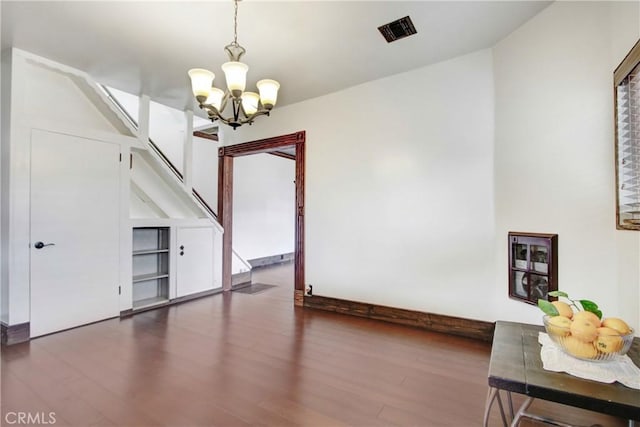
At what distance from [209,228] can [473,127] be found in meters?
3.99

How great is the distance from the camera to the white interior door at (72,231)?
3117mm

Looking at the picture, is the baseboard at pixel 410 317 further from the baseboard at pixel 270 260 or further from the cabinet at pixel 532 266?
the baseboard at pixel 270 260

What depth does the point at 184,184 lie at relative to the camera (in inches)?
185

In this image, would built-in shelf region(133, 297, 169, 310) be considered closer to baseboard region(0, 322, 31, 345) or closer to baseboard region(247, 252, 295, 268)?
baseboard region(0, 322, 31, 345)

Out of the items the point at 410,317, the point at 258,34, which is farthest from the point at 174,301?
the point at 258,34

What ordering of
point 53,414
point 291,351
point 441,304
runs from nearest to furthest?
point 53,414, point 291,351, point 441,304

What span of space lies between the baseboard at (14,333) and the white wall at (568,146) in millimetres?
4658

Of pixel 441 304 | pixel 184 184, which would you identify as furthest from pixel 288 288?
pixel 441 304

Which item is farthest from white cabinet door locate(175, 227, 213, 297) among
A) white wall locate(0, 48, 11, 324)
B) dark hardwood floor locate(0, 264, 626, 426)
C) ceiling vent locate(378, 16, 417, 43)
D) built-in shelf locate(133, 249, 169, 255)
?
ceiling vent locate(378, 16, 417, 43)

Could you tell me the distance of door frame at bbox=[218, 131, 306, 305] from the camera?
14.2 feet

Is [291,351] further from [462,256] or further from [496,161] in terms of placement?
[496,161]

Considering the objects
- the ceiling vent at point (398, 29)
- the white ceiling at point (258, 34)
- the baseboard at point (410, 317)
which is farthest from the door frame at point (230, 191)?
the ceiling vent at point (398, 29)

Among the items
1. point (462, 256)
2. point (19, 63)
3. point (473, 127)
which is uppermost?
point (19, 63)

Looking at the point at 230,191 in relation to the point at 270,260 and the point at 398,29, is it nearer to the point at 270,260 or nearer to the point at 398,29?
the point at 270,260
